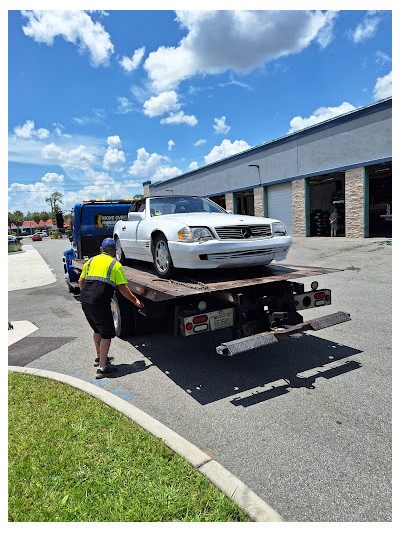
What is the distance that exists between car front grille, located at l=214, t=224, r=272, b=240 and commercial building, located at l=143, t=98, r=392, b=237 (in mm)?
15213

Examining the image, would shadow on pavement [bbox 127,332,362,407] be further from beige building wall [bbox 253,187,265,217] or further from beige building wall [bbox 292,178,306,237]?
beige building wall [bbox 253,187,265,217]

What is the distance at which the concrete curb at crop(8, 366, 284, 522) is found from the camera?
242cm

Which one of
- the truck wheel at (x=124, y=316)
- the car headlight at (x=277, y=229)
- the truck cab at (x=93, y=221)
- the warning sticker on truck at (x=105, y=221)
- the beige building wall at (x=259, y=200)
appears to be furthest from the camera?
the beige building wall at (x=259, y=200)

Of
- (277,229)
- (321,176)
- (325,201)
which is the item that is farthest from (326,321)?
(325,201)

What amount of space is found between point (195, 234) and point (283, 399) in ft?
7.32

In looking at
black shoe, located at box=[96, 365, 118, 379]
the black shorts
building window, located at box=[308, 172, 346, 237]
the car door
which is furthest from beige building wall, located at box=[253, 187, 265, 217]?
black shoe, located at box=[96, 365, 118, 379]

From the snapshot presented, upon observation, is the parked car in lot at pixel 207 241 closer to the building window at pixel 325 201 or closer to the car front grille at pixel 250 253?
the car front grille at pixel 250 253

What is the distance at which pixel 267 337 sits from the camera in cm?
423

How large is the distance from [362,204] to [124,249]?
15.6 metres

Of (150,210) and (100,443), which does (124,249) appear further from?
(100,443)

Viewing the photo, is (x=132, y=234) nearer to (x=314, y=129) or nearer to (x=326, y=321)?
(x=326, y=321)

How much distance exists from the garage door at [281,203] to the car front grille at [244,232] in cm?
1869

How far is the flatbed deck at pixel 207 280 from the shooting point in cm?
432

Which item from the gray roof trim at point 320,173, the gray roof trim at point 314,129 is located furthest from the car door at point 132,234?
the gray roof trim at point 314,129
